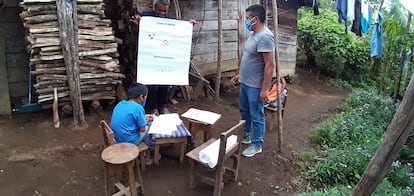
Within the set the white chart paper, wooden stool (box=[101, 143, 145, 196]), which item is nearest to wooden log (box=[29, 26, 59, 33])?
the white chart paper

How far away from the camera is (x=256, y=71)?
14.6ft

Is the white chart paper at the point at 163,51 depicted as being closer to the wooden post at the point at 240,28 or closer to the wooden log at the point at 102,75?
the wooden log at the point at 102,75

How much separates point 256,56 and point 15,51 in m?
4.40

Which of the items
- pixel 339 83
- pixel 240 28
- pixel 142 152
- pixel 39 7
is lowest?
pixel 142 152

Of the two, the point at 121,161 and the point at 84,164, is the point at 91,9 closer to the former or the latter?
the point at 84,164

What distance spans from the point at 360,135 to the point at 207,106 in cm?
292

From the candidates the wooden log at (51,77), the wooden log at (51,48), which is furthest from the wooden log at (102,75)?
the wooden log at (51,48)

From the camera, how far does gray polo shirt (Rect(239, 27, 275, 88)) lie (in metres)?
4.22

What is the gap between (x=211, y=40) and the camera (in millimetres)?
7336

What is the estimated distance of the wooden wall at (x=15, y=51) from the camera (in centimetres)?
584

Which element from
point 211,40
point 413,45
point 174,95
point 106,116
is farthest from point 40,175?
point 413,45

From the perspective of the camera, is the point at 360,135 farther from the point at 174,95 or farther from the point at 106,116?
the point at 106,116

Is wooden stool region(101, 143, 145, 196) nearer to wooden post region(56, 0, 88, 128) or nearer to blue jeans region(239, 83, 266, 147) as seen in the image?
blue jeans region(239, 83, 266, 147)

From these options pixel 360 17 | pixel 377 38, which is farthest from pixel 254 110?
pixel 377 38
